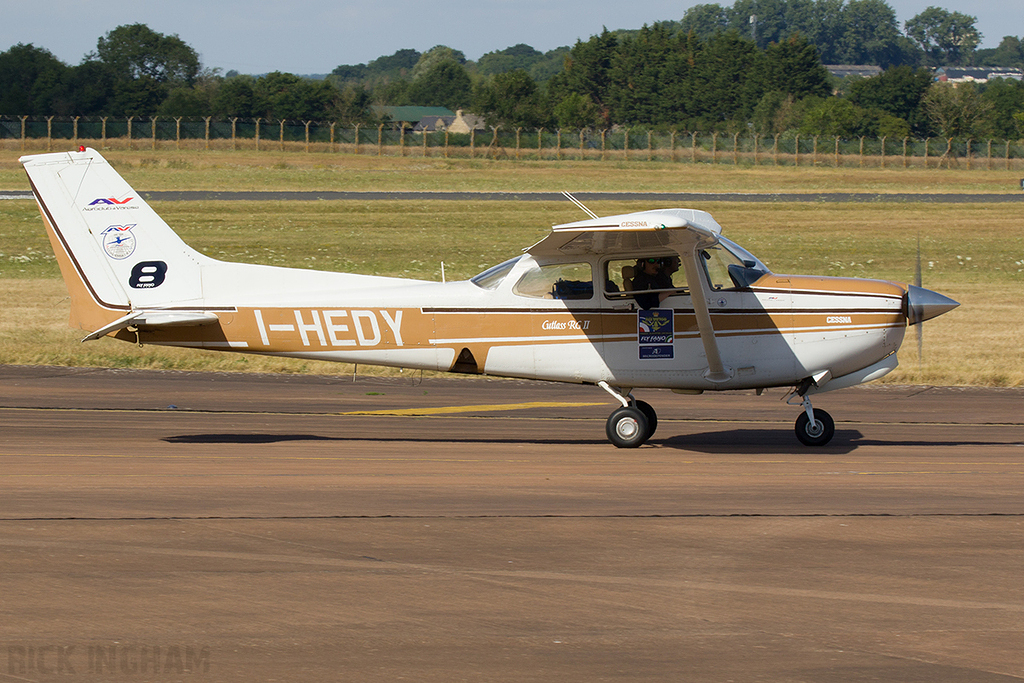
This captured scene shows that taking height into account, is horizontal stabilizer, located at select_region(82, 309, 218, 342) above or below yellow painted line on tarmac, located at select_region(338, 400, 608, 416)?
above

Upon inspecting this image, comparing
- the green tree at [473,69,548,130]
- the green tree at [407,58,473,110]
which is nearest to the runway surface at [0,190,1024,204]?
the green tree at [473,69,548,130]

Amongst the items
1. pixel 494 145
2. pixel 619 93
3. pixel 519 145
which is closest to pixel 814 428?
pixel 494 145

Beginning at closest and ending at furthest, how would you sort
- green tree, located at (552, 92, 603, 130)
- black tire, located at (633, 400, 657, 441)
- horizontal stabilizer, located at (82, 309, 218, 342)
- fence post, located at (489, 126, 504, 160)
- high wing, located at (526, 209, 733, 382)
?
high wing, located at (526, 209, 733, 382) < horizontal stabilizer, located at (82, 309, 218, 342) < black tire, located at (633, 400, 657, 441) < fence post, located at (489, 126, 504, 160) < green tree, located at (552, 92, 603, 130)

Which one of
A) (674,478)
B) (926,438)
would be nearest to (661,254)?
(674,478)

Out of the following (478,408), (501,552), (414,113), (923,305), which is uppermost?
(414,113)

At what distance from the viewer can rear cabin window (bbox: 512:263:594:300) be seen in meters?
11.1

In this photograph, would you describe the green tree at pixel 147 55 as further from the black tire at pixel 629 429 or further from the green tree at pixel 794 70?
the black tire at pixel 629 429

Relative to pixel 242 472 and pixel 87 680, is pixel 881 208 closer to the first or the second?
pixel 242 472

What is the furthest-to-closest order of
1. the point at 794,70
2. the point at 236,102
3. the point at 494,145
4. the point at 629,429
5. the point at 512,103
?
the point at 794,70 < the point at 512,103 < the point at 236,102 < the point at 494,145 < the point at 629,429

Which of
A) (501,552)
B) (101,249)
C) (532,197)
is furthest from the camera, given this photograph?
(532,197)

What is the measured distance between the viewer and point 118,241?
37.1 feet

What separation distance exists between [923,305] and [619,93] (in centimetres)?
11305

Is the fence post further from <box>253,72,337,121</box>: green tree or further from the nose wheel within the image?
the nose wheel

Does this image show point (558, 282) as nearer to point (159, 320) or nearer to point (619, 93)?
point (159, 320)
